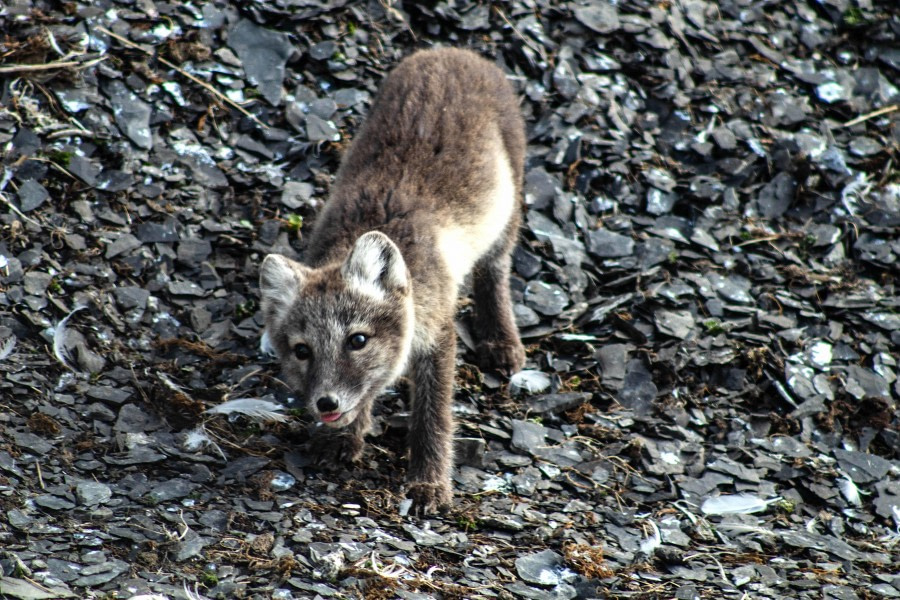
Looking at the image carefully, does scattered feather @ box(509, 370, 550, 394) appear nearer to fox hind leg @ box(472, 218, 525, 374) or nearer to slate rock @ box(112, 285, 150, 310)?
fox hind leg @ box(472, 218, 525, 374)

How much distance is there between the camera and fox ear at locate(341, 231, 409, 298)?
250 inches

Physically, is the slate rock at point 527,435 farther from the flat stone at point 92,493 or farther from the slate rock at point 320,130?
the slate rock at point 320,130

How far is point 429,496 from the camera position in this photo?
6625 millimetres

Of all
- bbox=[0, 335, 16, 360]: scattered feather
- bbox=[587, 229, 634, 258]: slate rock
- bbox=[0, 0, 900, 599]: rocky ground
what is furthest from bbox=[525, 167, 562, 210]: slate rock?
bbox=[0, 335, 16, 360]: scattered feather

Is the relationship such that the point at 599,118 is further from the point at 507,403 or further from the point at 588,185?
the point at 507,403

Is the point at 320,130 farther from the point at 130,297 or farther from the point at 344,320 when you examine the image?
the point at 344,320

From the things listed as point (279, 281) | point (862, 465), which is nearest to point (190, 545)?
point (279, 281)

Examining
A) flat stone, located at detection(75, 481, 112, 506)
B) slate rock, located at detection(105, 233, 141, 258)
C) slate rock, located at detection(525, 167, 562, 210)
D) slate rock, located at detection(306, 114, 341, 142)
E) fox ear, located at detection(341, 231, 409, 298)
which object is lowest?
flat stone, located at detection(75, 481, 112, 506)

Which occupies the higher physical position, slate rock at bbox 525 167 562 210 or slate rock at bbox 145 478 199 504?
slate rock at bbox 525 167 562 210

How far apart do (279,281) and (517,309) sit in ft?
9.35

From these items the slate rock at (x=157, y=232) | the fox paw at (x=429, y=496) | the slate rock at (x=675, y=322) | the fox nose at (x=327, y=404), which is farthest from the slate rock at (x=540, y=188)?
the fox nose at (x=327, y=404)

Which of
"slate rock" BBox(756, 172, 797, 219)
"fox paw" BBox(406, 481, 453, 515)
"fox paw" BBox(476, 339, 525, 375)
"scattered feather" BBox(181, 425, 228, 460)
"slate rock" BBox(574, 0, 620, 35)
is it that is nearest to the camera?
"fox paw" BBox(406, 481, 453, 515)

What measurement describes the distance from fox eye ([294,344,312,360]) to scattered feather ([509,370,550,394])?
2.20 m

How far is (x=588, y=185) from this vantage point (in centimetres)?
959
